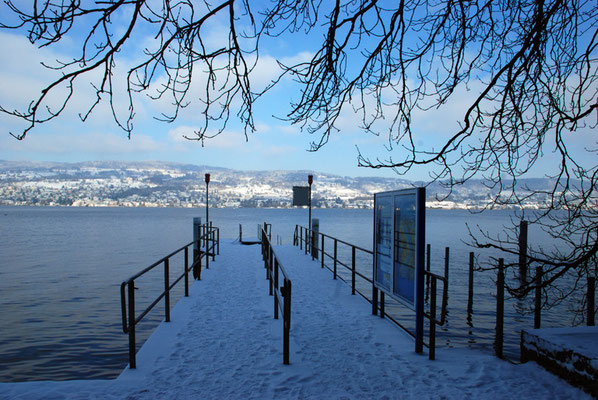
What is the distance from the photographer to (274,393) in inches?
153

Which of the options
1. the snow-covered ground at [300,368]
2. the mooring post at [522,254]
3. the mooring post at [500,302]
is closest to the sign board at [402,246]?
the snow-covered ground at [300,368]

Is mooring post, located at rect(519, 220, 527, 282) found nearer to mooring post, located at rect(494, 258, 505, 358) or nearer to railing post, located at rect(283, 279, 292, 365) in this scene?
mooring post, located at rect(494, 258, 505, 358)

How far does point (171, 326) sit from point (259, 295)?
2.76m

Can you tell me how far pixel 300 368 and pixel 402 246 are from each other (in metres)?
2.04

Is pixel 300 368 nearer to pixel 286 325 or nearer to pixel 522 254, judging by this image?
pixel 286 325

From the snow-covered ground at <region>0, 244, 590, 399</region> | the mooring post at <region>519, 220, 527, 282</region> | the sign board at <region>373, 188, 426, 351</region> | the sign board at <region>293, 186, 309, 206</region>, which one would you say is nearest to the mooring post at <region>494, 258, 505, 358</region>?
the mooring post at <region>519, 220, 527, 282</region>

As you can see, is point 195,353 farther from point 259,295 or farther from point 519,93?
point 519,93

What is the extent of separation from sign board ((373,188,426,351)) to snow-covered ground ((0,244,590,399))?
596 millimetres

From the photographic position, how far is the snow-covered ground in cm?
391

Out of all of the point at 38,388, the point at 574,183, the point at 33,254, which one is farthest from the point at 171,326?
the point at 33,254

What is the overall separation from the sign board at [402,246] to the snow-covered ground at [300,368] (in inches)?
23.5

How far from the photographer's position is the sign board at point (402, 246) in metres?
4.90

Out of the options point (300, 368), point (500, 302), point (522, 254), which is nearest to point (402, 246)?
point (522, 254)

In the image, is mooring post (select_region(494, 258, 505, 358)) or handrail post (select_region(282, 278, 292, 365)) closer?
handrail post (select_region(282, 278, 292, 365))
